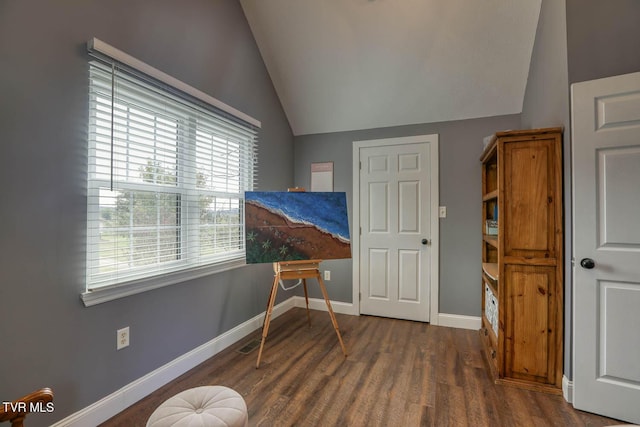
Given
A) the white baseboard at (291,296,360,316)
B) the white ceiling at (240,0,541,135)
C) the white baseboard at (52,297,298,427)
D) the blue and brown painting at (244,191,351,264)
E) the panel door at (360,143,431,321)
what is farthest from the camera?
the white baseboard at (291,296,360,316)

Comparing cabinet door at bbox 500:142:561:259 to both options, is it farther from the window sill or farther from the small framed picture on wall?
the window sill

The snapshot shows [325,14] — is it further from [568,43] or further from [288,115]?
[568,43]

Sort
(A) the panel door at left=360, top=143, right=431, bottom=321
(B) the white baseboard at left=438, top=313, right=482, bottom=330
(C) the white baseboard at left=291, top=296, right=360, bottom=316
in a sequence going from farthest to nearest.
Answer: (C) the white baseboard at left=291, top=296, right=360, bottom=316, (A) the panel door at left=360, top=143, right=431, bottom=321, (B) the white baseboard at left=438, top=313, right=482, bottom=330

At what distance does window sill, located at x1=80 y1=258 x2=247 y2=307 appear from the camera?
162 cm

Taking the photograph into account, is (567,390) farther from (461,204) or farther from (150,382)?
(150,382)

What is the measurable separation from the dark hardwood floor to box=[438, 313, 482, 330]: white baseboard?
179 millimetres

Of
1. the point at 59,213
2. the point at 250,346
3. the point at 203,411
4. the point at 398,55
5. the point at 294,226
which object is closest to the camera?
the point at 203,411

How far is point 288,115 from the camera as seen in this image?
11.9ft

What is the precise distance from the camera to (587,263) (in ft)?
5.76

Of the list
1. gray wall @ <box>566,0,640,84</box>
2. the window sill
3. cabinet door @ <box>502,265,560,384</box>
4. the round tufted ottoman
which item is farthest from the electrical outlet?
gray wall @ <box>566,0,640,84</box>

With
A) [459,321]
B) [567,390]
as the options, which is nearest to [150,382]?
[567,390]

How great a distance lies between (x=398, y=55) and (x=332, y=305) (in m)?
2.85

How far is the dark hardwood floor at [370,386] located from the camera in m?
1.71

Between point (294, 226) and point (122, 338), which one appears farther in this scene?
point (294, 226)
